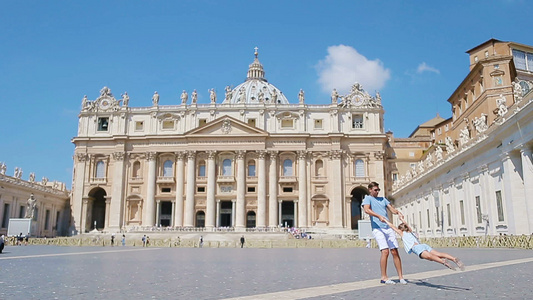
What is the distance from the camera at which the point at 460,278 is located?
9539 millimetres

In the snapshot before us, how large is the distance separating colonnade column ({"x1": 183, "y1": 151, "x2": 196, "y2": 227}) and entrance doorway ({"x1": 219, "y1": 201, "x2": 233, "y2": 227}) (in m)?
4.55

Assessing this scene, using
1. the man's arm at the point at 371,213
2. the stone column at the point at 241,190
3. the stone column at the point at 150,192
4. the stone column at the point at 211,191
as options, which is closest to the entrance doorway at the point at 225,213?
the stone column at the point at 211,191

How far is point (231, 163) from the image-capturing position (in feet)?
216

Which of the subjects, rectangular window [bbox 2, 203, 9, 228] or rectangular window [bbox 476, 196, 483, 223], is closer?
rectangular window [bbox 476, 196, 483, 223]

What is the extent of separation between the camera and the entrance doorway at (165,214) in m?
67.2

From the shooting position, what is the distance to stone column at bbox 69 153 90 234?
65438 millimetres

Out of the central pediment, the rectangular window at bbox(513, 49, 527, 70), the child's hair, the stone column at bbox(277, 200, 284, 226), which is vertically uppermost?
the rectangular window at bbox(513, 49, 527, 70)

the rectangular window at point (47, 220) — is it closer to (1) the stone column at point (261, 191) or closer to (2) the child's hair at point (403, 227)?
(1) the stone column at point (261, 191)

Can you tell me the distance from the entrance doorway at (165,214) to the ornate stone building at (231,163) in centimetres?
15

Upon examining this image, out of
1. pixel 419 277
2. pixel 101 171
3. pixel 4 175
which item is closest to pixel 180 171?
pixel 101 171

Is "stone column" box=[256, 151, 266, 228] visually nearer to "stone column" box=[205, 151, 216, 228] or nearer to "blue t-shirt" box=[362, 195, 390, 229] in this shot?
"stone column" box=[205, 151, 216, 228]

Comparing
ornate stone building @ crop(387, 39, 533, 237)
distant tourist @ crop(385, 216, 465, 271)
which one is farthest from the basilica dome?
distant tourist @ crop(385, 216, 465, 271)

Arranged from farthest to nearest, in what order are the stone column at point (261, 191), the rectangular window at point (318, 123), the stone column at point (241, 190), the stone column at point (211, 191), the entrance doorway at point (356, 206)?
the entrance doorway at point (356, 206) < the rectangular window at point (318, 123) < the stone column at point (211, 191) < the stone column at point (261, 191) < the stone column at point (241, 190)

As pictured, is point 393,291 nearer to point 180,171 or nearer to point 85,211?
point 180,171
